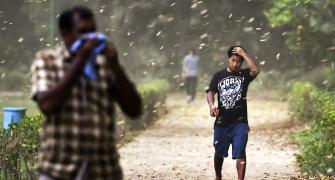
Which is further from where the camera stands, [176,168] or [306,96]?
[306,96]

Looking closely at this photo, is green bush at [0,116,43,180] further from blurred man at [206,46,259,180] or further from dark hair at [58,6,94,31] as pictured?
dark hair at [58,6,94,31]

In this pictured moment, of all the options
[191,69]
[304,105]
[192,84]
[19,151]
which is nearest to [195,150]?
[304,105]

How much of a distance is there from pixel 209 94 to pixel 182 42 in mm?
24881

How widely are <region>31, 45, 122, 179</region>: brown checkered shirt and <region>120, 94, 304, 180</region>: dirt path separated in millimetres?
6168

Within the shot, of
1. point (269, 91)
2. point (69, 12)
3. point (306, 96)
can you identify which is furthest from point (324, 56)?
point (69, 12)

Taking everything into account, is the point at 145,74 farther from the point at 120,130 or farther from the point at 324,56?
the point at 120,130

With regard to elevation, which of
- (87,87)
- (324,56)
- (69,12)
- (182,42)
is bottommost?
(87,87)

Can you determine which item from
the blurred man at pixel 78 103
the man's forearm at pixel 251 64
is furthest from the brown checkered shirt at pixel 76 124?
the man's forearm at pixel 251 64

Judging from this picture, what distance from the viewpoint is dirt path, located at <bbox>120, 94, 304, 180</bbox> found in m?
10.9

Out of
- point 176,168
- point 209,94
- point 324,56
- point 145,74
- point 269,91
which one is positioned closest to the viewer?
point 209,94

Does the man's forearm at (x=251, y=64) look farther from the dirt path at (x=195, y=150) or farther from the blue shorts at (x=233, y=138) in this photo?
the dirt path at (x=195, y=150)

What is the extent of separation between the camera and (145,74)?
35438 millimetres

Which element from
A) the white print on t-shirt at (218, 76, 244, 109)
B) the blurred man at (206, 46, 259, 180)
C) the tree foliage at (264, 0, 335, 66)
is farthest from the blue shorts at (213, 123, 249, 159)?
the tree foliage at (264, 0, 335, 66)

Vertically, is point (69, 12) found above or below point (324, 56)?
below
